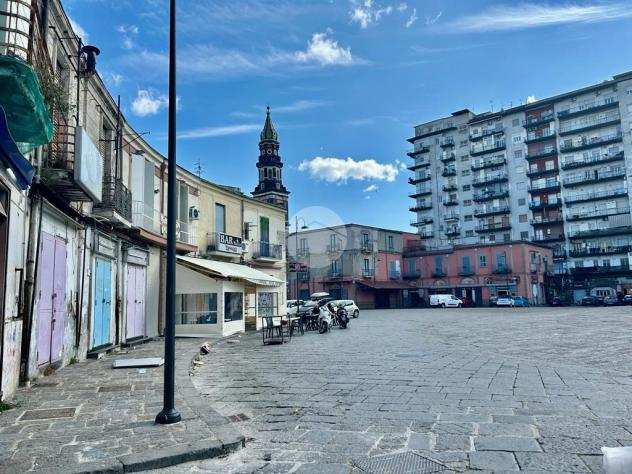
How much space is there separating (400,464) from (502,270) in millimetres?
48764

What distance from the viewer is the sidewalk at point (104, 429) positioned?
4.05 meters

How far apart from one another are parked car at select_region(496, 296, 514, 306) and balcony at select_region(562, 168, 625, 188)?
22967 mm

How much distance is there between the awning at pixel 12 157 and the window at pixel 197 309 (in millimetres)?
10713

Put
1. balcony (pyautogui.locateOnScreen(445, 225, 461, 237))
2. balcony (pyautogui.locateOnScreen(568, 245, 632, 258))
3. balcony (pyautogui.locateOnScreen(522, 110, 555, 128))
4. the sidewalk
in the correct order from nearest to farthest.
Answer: the sidewalk → balcony (pyautogui.locateOnScreen(568, 245, 632, 258)) → balcony (pyautogui.locateOnScreen(522, 110, 555, 128)) → balcony (pyautogui.locateOnScreen(445, 225, 461, 237))

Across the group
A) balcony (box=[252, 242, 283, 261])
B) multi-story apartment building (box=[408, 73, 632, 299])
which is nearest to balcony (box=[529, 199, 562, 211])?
multi-story apartment building (box=[408, 73, 632, 299])

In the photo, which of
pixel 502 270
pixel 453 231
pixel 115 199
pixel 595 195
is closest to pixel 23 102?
pixel 115 199

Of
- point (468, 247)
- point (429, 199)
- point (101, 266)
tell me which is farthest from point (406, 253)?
point (101, 266)

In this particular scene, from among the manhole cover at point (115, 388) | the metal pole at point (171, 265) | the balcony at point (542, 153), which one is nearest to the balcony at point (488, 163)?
the balcony at point (542, 153)

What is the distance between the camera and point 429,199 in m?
73.7

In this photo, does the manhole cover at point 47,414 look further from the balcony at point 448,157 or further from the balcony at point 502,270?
the balcony at point 448,157

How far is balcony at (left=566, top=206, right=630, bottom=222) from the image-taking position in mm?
56719

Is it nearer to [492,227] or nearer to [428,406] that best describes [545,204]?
[492,227]

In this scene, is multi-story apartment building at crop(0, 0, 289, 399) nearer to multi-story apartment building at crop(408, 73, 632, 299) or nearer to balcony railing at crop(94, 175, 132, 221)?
balcony railing at crop(94, 175, 132, 221)

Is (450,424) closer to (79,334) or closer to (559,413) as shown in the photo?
(559,413)
